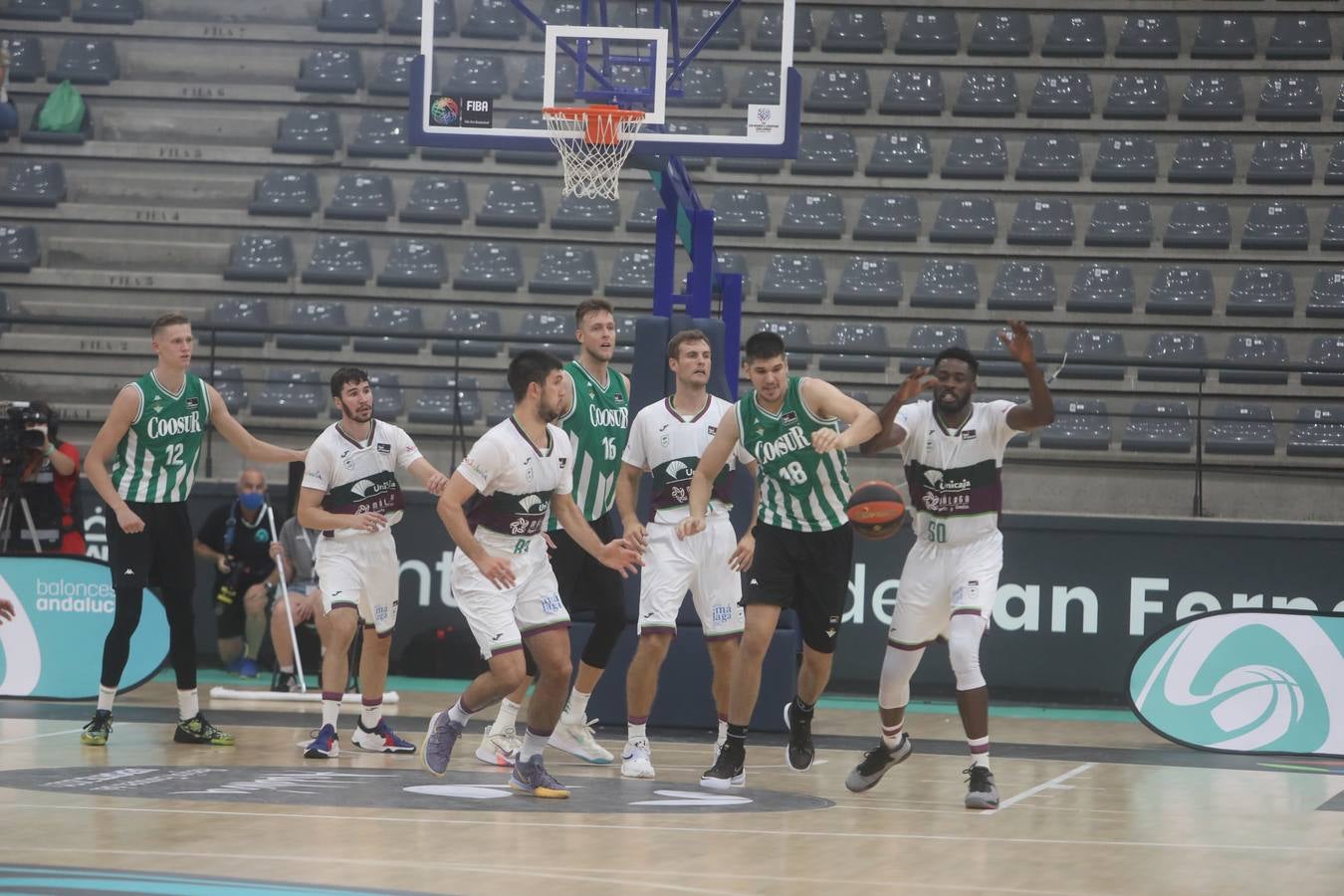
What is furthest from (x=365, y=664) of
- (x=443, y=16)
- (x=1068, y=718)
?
(x=443, y=16)

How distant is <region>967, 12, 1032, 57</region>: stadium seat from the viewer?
59.3 ft

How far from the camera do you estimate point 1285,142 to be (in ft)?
55.9

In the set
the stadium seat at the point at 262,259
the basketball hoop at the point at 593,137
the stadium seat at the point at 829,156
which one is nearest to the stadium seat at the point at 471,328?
the stadium seat at the point at 262,259

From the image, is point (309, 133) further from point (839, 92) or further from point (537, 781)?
point (537, 781)

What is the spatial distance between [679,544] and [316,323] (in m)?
9.18

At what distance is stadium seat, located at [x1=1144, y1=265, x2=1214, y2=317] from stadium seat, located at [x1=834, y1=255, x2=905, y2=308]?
2.51 meters

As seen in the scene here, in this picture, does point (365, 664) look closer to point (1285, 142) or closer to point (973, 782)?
point (973, 782)

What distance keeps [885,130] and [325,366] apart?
21.6 ft

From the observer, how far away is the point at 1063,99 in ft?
57.6

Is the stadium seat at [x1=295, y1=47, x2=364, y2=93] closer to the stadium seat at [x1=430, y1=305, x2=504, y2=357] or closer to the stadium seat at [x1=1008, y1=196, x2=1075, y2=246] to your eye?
the stadium seat at [x1=430, y1=305, x2=504, y2=357]

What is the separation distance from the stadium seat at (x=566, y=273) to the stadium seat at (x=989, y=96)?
4397 millimetres

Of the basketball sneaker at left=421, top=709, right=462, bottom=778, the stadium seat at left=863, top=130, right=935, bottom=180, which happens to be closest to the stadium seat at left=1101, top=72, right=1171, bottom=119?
the stadium seat at left=863, top=130, right=935, bottom=180

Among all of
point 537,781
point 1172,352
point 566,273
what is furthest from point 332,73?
point 537,781

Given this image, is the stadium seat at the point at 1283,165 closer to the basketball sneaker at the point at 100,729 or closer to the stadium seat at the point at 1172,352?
the stadium seat at the point at 1172,352
